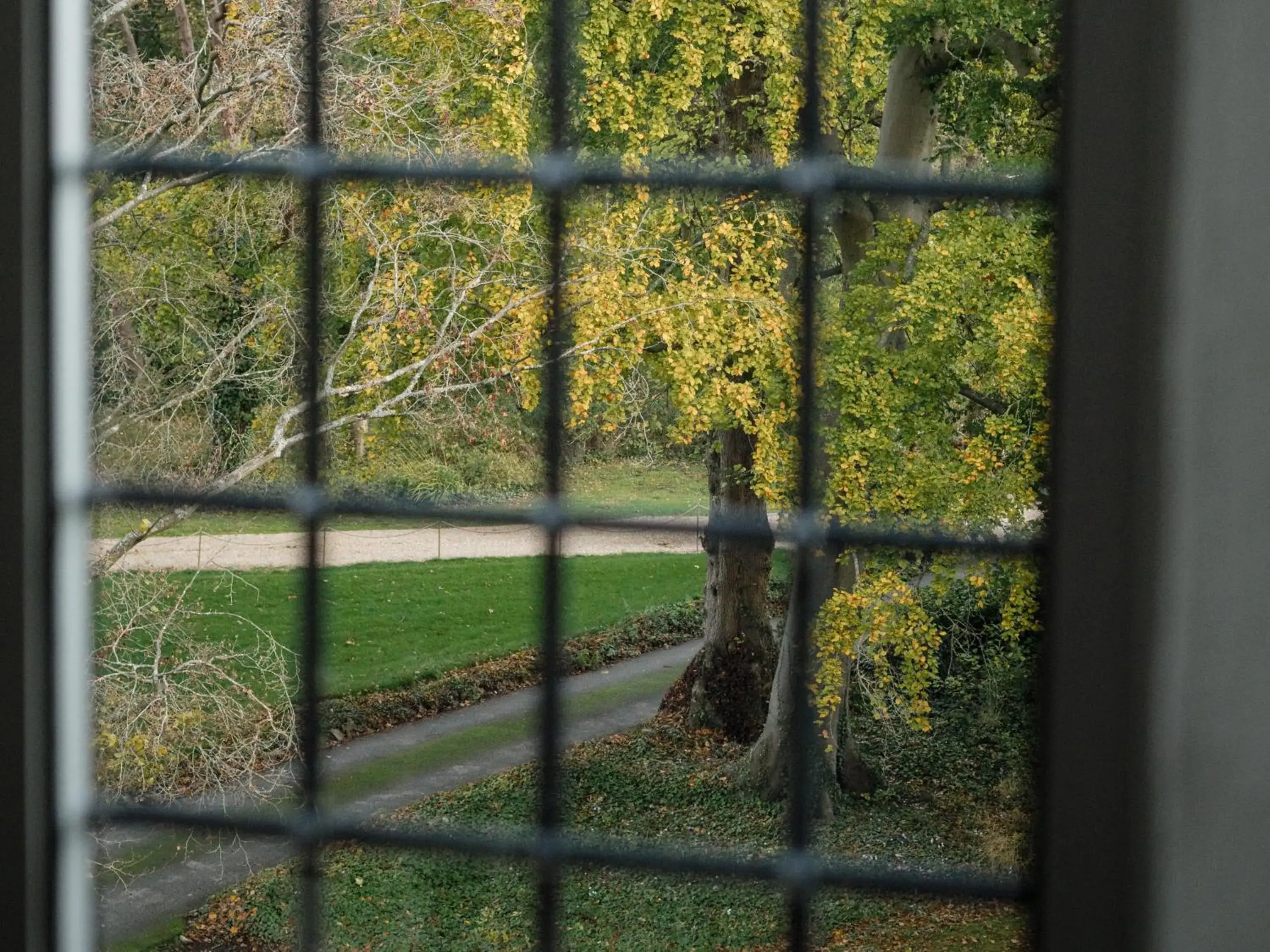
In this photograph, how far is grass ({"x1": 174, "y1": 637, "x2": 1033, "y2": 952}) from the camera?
10.8 feet

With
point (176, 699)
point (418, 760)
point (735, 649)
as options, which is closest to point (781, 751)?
point (735, 649)

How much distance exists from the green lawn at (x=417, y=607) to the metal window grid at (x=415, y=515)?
1.91m

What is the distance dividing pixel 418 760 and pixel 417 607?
16.3 inches

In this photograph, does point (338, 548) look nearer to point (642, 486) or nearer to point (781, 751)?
point (781, 751)

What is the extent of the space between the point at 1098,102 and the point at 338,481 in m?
1.82

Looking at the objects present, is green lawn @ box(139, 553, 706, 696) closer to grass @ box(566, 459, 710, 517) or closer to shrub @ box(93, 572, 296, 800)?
shrub @ box(93, 572, 296, 800)

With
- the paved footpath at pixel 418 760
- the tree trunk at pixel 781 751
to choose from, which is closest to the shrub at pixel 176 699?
the paved footpath at pixel 418 760

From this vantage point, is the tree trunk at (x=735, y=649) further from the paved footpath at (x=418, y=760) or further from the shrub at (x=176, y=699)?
the shrub at (x=176, y=699)

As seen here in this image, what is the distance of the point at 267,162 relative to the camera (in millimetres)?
1017

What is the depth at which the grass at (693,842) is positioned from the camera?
330cm

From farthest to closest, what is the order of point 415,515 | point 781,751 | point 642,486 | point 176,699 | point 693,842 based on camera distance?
point 781,751 < point 693,842 < point 176,699 < point 642,486 < point 415,515

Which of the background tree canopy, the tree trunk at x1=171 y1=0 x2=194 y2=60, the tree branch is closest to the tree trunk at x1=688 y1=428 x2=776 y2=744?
the background tree canopy

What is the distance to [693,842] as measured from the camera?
10.8 ft

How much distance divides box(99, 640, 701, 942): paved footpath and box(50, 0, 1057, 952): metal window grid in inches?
74.6
